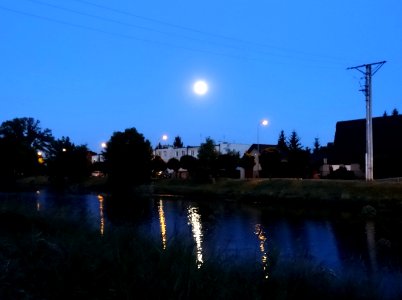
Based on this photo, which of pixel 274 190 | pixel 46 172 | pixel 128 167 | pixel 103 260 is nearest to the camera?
pixel 103 260

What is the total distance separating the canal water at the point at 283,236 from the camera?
45.5ft

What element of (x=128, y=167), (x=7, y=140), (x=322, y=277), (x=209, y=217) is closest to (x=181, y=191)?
(x=128, y=167)

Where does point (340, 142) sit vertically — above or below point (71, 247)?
above

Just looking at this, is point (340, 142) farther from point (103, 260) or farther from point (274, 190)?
point (103, 260)

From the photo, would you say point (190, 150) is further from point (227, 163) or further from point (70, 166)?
point (227, 163)

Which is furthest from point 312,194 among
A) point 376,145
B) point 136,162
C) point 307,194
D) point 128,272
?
point 128,272

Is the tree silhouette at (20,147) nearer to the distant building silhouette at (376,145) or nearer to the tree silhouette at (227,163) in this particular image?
the tree silhouette at (227,163)

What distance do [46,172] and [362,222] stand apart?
82931 millimetres

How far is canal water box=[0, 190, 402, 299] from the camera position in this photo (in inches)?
546

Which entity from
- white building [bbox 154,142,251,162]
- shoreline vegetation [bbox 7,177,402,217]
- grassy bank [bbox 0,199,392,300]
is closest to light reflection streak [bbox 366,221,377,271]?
shoreline vegetation [bbox 7,177,402,217]

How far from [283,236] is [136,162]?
48.0 metres

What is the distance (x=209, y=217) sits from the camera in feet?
124

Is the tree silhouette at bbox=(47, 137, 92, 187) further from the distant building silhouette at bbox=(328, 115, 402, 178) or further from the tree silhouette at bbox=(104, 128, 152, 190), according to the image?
the distant building silhouette at bbox=(328, 115, 402, 178)

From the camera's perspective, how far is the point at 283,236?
27375 millimetres
